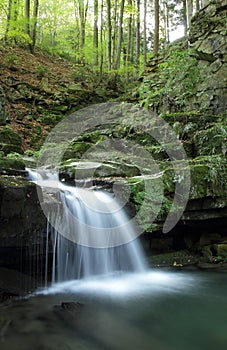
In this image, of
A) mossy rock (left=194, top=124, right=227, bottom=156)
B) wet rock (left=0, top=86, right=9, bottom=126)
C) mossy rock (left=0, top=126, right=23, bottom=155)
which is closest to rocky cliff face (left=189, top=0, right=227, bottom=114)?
mossy rock (left=194, top=124, right=227, bottom=156)

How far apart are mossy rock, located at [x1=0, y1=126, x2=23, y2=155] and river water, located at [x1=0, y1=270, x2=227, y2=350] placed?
5.80m

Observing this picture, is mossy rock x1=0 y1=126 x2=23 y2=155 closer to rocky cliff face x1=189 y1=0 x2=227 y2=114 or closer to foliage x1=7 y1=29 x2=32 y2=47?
rocky cliff face x1=189 y1=0 x2=227 y2=114

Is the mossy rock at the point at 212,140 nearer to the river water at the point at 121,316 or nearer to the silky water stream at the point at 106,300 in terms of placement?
the silky water stream at the point at 106,300

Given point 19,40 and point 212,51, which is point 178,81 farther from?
point 19,40

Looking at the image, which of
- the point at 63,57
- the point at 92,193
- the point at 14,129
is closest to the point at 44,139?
the point at 14,129

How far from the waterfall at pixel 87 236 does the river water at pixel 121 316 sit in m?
0.33

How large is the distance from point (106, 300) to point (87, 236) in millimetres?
1487

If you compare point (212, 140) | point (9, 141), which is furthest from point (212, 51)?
point (9, 141)

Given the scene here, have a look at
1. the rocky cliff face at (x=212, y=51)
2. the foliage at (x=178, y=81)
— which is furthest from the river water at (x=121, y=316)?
the foliage at (x=178, y=81)

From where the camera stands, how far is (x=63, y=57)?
2188 cm

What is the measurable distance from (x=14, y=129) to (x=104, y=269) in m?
7.35

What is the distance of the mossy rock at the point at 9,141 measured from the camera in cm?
958

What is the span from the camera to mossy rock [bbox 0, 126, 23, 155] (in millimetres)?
9576

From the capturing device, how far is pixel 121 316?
3.99 m
